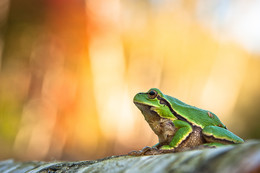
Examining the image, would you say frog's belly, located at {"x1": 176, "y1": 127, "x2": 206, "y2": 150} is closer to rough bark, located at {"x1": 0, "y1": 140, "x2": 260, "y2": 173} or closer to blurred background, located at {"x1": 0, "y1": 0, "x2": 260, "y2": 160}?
rough bark, located at {"x1": 0, "y1": 140, "x2": 260, "y2": 173}

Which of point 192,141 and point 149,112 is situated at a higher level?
point 149,112

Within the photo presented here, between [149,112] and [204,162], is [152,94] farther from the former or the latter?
[204,162]

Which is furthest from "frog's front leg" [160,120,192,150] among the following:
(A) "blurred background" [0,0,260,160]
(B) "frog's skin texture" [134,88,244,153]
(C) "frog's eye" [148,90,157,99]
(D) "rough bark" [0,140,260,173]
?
(A) "blurred background" [0,0,260,160]

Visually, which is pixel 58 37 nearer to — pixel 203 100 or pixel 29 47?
pixel 29 47

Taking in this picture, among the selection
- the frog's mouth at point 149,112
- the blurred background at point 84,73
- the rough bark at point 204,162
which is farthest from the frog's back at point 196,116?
the blurred background at point 84,73

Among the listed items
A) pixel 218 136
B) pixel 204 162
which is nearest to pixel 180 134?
pixel 218 136

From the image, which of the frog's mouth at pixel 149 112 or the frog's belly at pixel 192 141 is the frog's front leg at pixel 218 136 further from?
the frog's mouth at pixel 149 112
